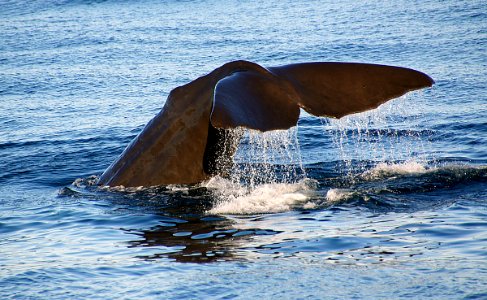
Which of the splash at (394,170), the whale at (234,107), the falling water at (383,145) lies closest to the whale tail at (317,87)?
the whale at (234,107)

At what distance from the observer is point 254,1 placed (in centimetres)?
2598

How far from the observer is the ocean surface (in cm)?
585

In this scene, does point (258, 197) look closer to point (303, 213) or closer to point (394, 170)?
point (303, 213)

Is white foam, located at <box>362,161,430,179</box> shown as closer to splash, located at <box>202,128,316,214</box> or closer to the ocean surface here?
the ocean surface

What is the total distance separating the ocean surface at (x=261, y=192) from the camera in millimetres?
5848

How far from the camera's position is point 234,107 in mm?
6301

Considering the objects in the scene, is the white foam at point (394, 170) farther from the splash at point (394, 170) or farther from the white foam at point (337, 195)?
Answer: the white foam at point (337, 195)

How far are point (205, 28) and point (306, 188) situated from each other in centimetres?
1385

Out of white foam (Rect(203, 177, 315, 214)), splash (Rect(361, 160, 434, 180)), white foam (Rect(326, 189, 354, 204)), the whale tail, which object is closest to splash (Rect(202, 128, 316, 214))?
white foam (Rect(203, 177, 315, 214))

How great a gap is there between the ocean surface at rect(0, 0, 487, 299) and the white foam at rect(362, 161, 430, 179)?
3cm

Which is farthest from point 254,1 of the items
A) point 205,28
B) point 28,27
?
point 28,27

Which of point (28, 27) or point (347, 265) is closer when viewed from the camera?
point (347, 265)

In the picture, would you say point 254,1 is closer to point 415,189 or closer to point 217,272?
point 415,189

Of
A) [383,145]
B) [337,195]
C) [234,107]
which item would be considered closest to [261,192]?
[337,195]
